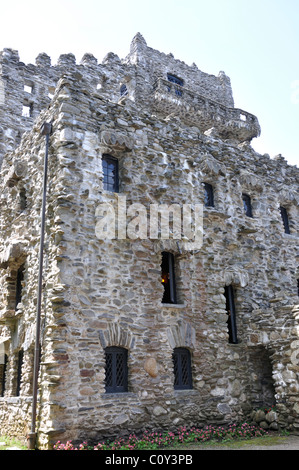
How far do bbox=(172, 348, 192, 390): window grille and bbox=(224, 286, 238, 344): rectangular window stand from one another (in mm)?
2016

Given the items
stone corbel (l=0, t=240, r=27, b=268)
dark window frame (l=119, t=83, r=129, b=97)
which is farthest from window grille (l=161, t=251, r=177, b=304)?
dark window frame (l=119, t=83, r=129, b=97)

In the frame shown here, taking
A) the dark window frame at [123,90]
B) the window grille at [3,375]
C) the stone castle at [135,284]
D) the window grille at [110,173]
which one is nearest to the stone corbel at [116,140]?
the stone castle at [135,284]

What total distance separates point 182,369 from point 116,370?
2160mm

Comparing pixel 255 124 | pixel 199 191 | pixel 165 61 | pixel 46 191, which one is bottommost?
pixel 46 191

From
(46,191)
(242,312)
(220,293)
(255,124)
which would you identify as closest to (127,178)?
(46,191)

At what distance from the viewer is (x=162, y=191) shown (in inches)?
492

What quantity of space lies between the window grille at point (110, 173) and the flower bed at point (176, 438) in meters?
6.24

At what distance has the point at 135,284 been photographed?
36.7 feet

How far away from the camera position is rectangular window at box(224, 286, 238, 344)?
43.5 ft

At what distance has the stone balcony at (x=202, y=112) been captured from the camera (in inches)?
885

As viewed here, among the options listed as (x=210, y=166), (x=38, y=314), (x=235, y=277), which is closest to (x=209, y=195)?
(x=210, y=166)

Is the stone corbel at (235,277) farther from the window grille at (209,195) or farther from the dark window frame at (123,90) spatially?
the dark window frame at (123,90)

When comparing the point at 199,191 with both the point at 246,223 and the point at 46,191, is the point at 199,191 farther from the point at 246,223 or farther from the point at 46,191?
the point at 46,191

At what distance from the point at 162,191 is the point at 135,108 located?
2671mm
